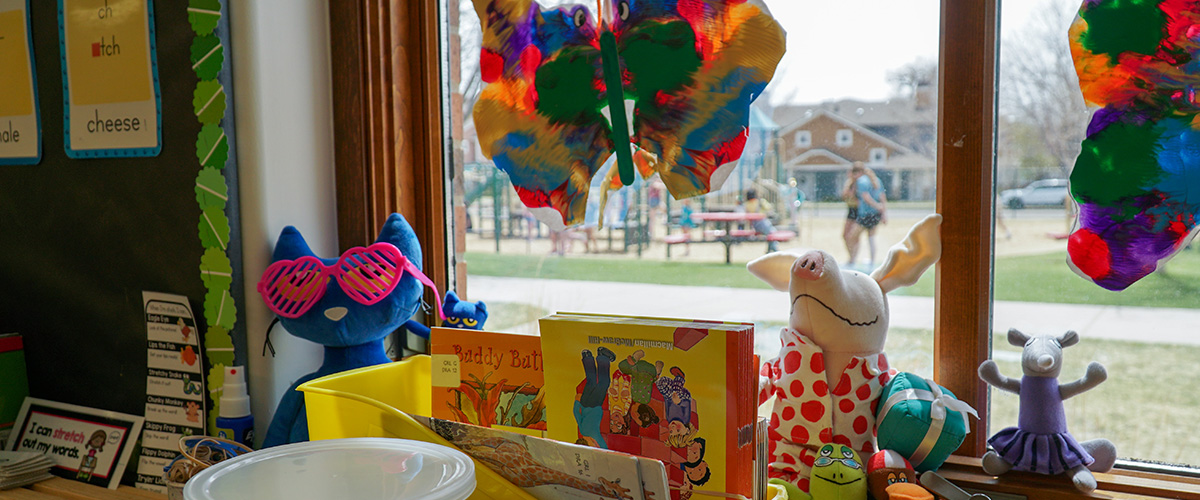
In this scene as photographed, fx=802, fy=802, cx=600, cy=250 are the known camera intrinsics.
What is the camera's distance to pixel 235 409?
4.25 ft

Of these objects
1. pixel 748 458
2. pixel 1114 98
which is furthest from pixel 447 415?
pixel 1114 98

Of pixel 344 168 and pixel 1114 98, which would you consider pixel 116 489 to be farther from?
Answer: pixel 1114 98

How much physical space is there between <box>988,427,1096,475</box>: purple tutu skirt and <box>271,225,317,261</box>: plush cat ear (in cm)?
105

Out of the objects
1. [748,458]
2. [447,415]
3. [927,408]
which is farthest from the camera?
[447,415]

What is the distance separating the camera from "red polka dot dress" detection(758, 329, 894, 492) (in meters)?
1.09

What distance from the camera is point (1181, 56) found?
94cm

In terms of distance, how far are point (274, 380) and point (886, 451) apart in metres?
0.96

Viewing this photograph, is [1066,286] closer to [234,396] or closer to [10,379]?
[234,396]

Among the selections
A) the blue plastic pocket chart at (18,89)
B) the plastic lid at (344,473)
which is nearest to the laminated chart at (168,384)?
the blue plastic pocket chart at (18,89)

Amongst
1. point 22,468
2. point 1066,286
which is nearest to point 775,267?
point 1066,286

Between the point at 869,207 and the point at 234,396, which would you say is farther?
the point at 234,396

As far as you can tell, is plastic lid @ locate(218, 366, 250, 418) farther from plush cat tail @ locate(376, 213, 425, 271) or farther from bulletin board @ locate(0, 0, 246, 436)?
plush cat tail @ locate(376, 213, 425, 271)

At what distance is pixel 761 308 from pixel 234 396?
2.83 ft

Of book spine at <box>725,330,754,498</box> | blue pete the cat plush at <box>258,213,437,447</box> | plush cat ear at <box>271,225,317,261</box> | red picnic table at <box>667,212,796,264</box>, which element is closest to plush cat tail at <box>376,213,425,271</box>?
blue pete the cat plush at <box>258,213,437,447</box>
